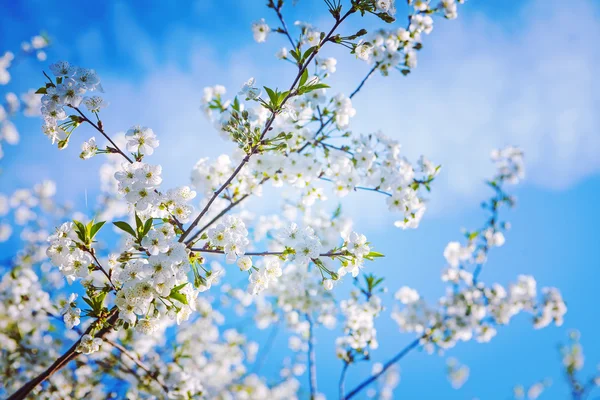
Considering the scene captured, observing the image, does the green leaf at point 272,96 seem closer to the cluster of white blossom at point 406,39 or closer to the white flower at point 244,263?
the white flower at point 244,263

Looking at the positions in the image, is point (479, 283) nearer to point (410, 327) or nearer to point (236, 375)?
point (410, 327)

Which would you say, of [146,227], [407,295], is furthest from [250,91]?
[407,295]

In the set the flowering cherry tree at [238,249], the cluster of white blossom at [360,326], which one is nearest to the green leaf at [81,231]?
the flowering cherry tree at [238,249]

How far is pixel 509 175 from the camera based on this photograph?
21.0ft

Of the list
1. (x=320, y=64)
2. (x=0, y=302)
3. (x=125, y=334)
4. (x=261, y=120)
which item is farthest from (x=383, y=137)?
(x=0, y=302)

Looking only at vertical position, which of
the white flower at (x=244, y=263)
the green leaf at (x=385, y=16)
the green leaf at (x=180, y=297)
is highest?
the green leaf at (x=385, y=16)

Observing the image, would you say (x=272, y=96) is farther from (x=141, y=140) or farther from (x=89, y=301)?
(x=89, y=301)

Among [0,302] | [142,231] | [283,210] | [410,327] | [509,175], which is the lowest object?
[142,231]

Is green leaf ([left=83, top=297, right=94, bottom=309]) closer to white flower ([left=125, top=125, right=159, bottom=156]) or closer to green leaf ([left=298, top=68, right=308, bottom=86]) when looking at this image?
white flower ([left=125, top=125, right=159, bottom=156])

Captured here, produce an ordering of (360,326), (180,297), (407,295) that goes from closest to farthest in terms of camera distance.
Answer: (180,297)
(360,326)
(407,295)

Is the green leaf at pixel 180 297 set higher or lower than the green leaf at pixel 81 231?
lower

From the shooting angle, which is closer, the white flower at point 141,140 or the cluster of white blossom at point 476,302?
the white flower at point 141,140

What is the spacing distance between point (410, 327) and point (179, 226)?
6.20 metres

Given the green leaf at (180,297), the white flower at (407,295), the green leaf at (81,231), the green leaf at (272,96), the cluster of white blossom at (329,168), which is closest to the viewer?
the green leaf at (180,297)
